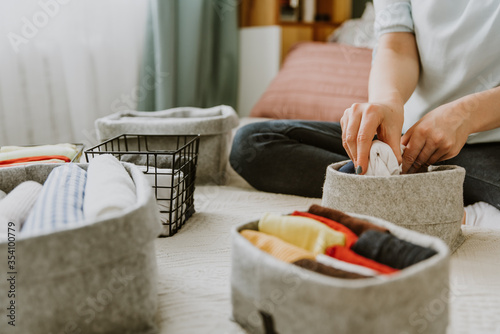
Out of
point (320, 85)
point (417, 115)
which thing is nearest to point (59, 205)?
point (417, 115)

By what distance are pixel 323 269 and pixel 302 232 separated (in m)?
0.09

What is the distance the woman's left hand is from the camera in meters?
0.72

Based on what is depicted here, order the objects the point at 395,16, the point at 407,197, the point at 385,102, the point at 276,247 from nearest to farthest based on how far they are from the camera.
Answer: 1. the point at 276,247
2. the point at 407,197
3. the point at 385,102
4. the point at 395,16

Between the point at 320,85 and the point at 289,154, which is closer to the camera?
the point at 289,154

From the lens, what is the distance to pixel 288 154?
3.45 ft

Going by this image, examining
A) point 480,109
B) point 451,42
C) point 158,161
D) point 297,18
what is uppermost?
point 297,18

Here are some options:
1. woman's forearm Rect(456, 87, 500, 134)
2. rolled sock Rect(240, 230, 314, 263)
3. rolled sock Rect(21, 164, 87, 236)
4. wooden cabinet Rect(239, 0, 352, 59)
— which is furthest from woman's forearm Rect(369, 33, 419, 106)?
wooden cabinet Rect(239, 0, 352, 59)

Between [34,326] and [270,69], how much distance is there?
1.68m

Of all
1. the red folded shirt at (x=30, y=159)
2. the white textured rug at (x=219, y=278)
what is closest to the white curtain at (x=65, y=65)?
the red folded shirt at (x=30, y=159)

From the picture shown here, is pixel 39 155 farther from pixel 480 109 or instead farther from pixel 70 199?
pixel 480 109

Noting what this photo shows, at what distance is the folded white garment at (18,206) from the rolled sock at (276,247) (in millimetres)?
278

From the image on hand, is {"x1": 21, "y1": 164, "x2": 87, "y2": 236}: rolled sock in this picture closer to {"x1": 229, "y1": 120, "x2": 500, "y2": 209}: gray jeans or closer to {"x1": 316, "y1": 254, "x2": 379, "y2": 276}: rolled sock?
{"x1": 316, "y1": 254, "x2": 379, "y2": 276}: rolled sock

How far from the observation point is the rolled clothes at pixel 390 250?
42cm

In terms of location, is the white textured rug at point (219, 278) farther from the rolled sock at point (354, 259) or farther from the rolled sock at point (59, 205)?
the rolled sock at point (59, 205)
